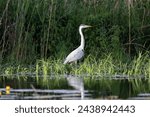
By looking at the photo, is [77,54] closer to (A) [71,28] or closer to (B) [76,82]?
(A) [71,28]

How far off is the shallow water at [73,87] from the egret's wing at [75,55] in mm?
1479

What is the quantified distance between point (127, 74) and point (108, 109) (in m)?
4.10

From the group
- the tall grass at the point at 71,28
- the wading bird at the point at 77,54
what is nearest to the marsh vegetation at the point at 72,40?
the tall grass at the point at 71,28

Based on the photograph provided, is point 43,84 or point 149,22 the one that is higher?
point 149,22

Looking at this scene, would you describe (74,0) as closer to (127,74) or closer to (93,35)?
(93,35)

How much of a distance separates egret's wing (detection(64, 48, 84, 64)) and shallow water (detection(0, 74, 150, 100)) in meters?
1.48

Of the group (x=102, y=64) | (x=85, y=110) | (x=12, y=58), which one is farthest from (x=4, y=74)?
(x=85, y=110)

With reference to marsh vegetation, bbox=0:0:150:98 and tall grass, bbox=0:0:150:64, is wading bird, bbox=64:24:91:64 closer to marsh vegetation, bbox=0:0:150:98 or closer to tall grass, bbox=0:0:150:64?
marsh vegetation, bbox=0:0:150:98

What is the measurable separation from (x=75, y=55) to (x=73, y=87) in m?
3.37

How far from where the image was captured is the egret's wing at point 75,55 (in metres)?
15.6

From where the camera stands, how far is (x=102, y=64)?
1450 cm

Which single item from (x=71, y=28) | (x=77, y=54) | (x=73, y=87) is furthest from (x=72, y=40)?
(x=73, y=87)

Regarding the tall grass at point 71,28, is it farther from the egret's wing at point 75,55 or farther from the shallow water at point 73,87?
the shallow water at point 73,87

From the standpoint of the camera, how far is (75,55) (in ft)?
52.0
